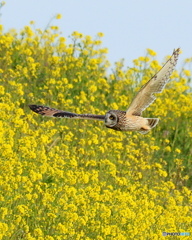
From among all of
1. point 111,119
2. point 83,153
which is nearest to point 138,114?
point 111,119

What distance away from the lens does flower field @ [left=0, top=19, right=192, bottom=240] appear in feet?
24.2

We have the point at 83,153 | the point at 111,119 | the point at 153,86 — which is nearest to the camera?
the point at 153,86

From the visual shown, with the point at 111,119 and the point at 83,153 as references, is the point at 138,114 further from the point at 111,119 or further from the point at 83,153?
the point at 83,153

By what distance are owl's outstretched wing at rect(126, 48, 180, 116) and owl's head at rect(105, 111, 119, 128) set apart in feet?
0.38

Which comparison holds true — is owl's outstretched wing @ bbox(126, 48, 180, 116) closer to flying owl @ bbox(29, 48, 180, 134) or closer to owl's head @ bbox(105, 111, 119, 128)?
flying owl @ bbox(29, 48, 180, 134)

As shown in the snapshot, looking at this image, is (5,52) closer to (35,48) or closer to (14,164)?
(35,48)

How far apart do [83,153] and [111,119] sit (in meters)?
3.06

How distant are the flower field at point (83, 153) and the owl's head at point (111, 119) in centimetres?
114

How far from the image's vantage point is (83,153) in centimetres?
947

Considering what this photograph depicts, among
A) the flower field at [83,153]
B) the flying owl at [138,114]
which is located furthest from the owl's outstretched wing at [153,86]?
the flower field at [83,153]

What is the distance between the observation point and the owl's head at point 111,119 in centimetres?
637

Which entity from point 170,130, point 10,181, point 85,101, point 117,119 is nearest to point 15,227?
point 10,181

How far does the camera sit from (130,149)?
10453 mm

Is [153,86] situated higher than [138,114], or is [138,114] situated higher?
[153,86]
